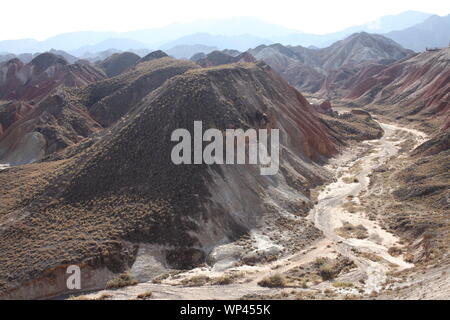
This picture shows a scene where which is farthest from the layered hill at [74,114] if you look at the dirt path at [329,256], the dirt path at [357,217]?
the dirt path at [329,256]

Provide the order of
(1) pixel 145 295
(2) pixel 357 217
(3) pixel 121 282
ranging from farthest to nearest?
(2) pixel 357 217
(3) pixel 121 282
(1) pixel 145 295

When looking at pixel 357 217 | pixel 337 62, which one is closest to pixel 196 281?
pixel 357 217

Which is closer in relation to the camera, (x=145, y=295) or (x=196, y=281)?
(x=145, y=295)

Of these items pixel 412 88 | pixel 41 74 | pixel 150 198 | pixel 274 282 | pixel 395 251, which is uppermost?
pixel 41 74

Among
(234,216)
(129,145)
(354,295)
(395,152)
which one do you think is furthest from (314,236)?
(395,152)

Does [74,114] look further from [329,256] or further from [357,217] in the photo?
[329,256]

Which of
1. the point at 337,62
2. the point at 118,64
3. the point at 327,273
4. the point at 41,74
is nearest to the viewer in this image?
the point at 327,273

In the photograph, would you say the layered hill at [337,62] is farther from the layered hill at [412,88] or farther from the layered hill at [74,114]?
the layered hill at [74,114]

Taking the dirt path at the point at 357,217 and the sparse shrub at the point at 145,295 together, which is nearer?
the sparse shrub at the point at 145,295
